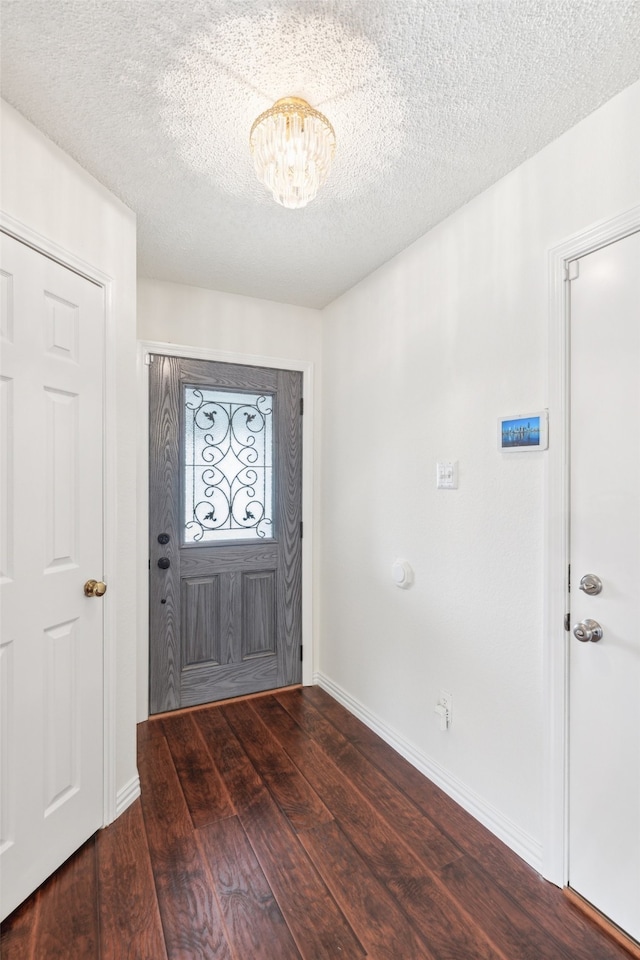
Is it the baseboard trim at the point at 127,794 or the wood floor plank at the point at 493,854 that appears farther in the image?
the baseboard trim at the point at 127,794

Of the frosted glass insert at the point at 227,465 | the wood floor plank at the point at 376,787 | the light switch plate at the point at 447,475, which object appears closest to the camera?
the wood floor plank at the point at 376,787

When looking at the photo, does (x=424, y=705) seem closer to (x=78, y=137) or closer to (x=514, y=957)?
(x=514, y=957)

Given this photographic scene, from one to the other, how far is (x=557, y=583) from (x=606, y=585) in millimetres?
154

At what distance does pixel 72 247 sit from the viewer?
1.68m

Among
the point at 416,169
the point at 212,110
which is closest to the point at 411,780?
the point at 416,169

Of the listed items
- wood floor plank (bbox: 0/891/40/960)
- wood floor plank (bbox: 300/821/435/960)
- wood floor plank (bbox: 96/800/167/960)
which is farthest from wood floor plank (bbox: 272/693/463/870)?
wood floor plank (bbox: 0/891/40/960)

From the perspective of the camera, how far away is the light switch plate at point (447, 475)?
6.61 feet

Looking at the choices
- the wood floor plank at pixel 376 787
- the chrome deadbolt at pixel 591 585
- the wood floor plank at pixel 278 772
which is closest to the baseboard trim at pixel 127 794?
the wood floor plank at pixel 278 772

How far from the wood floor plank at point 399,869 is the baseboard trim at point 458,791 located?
340mm

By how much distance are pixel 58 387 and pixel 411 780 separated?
2.22m

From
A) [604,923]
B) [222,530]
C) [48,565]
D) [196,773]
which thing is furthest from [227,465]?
[604,923]

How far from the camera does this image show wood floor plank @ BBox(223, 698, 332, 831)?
1868 millimetres

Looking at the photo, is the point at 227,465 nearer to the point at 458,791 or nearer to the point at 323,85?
the point at 323,85

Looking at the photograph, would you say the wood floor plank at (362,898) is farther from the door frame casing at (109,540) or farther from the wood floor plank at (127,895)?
the door frame casing at (109,540)
